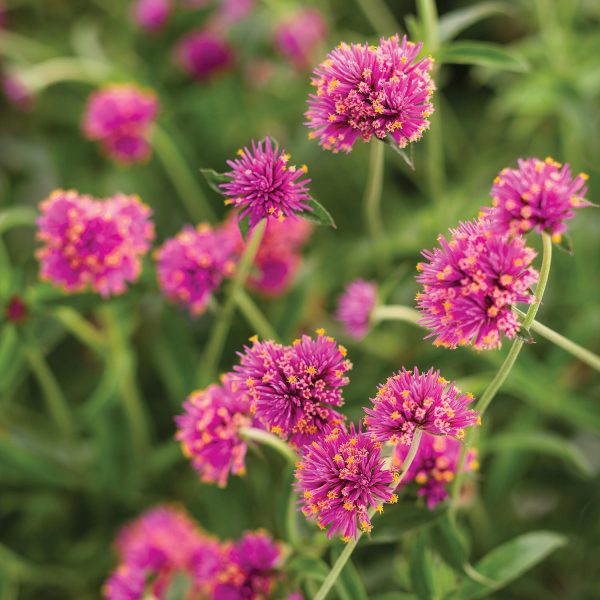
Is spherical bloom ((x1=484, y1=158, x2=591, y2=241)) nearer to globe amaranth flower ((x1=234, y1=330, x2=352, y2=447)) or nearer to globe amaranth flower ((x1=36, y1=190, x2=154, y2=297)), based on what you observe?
globe amaranth flower ((x1=234, y1=330, x2=352, y2=447))

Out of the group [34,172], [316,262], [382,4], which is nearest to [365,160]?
[316,262]

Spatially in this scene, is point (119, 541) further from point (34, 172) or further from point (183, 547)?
point (34, 172)

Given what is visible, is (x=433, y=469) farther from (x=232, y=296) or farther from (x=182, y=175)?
(x=182, y=175)

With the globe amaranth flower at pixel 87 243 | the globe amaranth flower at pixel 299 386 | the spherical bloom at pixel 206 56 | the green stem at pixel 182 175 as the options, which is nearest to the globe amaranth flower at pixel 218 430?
the globe amaranth flower at pixel 299 386

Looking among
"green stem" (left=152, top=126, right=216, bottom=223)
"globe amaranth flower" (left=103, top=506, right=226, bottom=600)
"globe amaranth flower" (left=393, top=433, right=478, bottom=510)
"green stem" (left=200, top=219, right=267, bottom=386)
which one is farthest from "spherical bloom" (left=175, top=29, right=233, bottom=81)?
"globe amaranth flower" (left=393, top=433, right=478, bottom=510)

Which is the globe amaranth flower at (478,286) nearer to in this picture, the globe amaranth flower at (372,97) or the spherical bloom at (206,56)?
the globe amaranth flower at (372,97)

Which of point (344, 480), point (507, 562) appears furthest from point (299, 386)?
point (507, 562)
